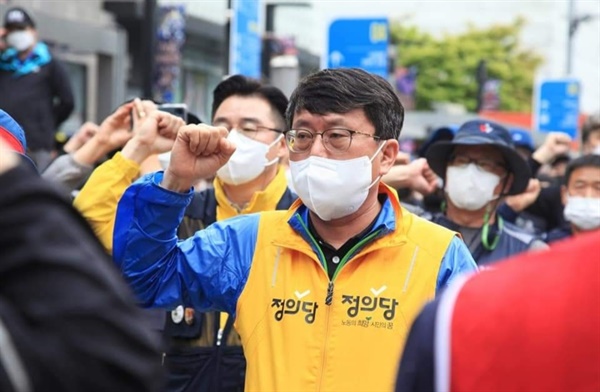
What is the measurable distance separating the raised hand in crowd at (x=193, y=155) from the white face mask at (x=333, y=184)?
281 millimetres

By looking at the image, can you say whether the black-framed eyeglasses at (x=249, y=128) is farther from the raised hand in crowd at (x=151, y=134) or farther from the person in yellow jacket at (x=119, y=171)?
the raised hand in crowd at (x=151, y=134)

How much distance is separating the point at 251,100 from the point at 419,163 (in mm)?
1305

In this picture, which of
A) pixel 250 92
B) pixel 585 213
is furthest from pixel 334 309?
pixel 585 213

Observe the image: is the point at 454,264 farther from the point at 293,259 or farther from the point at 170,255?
the point at 170,255

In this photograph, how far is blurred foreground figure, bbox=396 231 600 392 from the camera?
183cm

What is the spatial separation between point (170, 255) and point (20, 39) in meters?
7.71

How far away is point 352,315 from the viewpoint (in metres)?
3.57

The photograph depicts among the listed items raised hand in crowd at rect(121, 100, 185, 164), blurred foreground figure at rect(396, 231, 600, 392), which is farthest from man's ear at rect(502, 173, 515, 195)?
blurred foreground figure at rect(396, 231, 600, 392)

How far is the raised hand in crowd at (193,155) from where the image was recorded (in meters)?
3.80

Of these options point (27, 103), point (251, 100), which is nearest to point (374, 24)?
point (27, 103)

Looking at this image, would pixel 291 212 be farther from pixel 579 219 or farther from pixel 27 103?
pixel 27 103

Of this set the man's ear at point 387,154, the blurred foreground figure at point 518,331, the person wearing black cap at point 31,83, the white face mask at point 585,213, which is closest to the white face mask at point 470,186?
the white face mask at point 585,213

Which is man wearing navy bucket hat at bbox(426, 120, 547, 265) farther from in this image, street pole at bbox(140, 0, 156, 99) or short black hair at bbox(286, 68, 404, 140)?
street pole at bbox(140, 0, 156, 99)

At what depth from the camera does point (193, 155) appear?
384 cm
